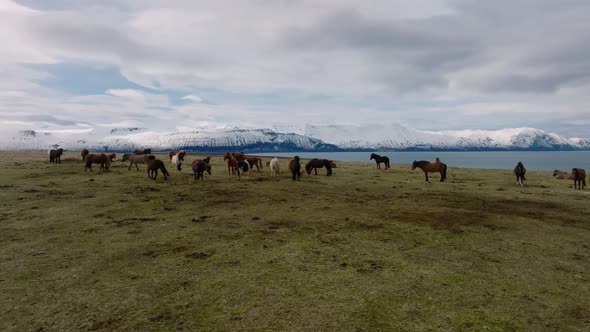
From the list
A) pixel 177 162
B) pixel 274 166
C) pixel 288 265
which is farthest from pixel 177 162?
pixel 288 265

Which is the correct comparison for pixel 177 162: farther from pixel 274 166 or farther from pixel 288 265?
pixel 288 265

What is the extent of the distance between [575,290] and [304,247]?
8.02 meters

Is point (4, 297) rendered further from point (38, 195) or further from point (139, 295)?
point (38, 195)

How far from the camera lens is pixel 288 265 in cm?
995

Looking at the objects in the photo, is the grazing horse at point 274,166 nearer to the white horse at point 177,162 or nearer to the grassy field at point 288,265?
the white horse at point 177,162

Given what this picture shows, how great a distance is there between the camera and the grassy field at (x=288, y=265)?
7.15 metres

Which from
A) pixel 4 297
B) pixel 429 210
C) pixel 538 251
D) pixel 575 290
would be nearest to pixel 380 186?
pixel 429 210

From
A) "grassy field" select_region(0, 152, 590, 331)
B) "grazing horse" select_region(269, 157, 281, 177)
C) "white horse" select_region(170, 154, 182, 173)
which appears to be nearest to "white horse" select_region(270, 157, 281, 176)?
"grazing horse" select_region(269, 157, 281, 177)

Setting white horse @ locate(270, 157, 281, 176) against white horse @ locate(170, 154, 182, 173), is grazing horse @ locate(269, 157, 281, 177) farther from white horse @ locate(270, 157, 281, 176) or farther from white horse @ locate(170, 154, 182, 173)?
white horse @ locate(170, 154, 182, 173)

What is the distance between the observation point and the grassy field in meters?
7.15

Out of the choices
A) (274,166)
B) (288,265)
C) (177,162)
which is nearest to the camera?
(288,265)

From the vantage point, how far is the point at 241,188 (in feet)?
78.9

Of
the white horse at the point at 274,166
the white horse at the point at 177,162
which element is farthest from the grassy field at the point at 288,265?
the white horse at the point at 177,162

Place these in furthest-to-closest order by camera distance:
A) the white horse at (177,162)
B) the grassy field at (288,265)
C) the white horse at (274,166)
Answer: the white horse at (177,162) < the white horse at (274,166) < the grassy field at (288,265)
